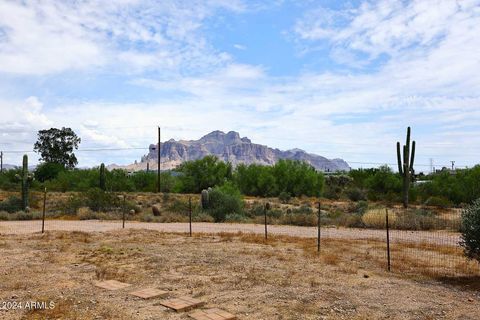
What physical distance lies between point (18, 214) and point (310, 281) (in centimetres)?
2105

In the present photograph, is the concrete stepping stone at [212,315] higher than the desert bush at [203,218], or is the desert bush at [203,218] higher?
the desert bush at [203,218]

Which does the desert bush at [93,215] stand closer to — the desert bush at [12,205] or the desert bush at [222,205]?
the desert bush at [12,205]

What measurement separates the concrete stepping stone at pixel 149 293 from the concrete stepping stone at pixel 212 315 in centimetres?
119

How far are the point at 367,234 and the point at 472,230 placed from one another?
31.1 feet

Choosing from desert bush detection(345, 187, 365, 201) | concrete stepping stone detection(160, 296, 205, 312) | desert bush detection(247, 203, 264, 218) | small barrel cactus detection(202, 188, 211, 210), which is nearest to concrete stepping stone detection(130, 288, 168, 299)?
concrete stepping stone detection(160, 296, 205, 312)

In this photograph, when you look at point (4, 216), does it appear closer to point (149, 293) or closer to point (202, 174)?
point (149, 293)

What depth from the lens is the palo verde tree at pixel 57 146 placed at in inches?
3226

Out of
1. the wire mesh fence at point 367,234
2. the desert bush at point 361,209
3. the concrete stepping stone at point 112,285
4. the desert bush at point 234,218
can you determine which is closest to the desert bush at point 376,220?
the wire mesh fence at point 367,234

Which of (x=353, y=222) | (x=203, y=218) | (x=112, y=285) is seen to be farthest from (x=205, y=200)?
(x=112, y=285)

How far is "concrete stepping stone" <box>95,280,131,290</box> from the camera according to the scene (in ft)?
29.3

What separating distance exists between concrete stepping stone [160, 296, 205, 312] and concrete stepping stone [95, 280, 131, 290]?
146 centimetres

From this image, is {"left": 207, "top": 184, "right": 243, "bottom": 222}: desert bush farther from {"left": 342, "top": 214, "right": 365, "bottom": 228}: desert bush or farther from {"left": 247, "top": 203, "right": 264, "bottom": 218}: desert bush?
{"left": 342, "top": 214, "right": 365, "bottom": 228}: desert bush

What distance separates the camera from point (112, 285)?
910cm

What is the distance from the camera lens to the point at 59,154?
82.6 m
